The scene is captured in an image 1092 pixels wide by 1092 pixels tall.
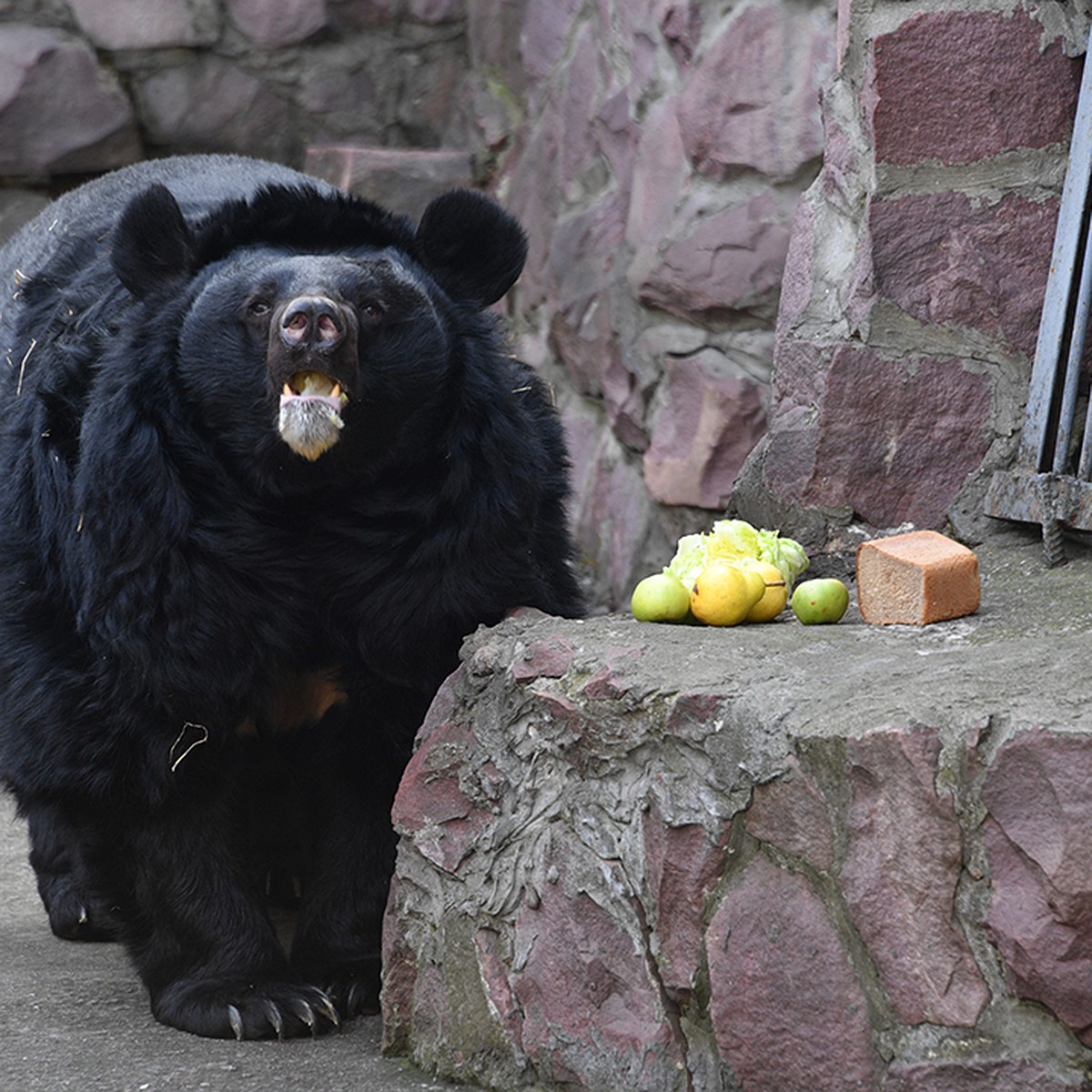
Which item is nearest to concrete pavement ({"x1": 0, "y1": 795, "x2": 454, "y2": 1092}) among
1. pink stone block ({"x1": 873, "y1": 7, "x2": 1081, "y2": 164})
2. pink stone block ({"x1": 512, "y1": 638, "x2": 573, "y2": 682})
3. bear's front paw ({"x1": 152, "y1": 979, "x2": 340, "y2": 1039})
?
bear's front paw ({"x1": 152, "y1": 979, "x2": 340, "y2": 1039})

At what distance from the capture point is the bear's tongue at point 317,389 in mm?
2687

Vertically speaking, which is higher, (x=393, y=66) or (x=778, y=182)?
(x=393, y=66)

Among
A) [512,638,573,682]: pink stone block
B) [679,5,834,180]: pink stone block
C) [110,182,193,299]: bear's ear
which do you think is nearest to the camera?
[512,638,573,682]: pink stone block

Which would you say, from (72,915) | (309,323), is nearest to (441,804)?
(309,323)

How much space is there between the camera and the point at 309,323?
263 cm

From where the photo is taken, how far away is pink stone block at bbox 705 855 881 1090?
2.07m

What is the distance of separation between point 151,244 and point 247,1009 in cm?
124

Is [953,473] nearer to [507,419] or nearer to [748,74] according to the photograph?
[507,419]

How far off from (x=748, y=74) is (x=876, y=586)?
1919 mm

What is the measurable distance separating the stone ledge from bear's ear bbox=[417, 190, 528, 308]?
0.69 metres

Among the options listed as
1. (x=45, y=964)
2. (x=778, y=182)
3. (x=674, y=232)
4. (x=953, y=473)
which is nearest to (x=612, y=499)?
(x=674, y=232)

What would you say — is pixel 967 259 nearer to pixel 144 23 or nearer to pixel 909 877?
pixel 909 877

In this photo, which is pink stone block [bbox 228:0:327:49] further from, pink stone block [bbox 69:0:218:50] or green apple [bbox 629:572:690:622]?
green apple [bbox 629:572:690:622]

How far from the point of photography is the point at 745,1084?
2.18 m
